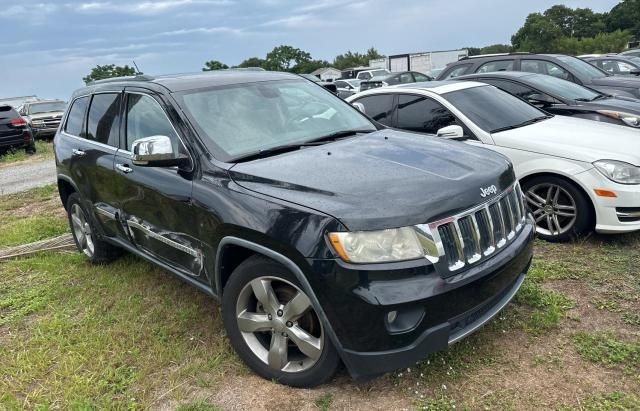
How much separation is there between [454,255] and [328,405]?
106 centimetres

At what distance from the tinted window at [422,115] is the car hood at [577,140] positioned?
585 millimetres

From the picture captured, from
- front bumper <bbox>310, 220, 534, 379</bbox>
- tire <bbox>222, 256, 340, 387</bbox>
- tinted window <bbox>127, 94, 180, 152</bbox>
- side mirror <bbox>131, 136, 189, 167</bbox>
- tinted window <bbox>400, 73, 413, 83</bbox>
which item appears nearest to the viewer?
front bumper <bbox>310, 220, 534, 379</bbox>

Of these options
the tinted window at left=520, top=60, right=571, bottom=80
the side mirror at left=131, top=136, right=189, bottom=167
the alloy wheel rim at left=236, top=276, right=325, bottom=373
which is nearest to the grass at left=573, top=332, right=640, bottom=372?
the alloy wheel rim at left=236, top=276, right=325, bottom=373

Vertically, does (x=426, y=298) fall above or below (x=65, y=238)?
above

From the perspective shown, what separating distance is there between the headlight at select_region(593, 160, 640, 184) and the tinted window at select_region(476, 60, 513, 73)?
589 cm

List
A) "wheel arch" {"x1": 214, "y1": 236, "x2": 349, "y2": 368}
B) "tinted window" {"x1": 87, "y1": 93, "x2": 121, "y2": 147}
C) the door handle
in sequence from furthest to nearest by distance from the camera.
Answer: "tinted window" {"x1": 87, "y1": 93, "x2": 121, "y2": 147} < the door handle < "wheel arch" {"x1": 214, "y1": 236, "x2": 349, "y2": 368}

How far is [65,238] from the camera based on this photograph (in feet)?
19.3

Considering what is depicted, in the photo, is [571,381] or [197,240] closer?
[571,381]

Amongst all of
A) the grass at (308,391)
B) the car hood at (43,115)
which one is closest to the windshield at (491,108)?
the grass at (308,391)

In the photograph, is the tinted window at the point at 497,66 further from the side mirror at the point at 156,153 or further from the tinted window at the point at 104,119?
the side mirror at the point at 156,153

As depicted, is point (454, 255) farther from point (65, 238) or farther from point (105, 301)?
point (65, 238)

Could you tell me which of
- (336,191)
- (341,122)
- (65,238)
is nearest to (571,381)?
(336,191)

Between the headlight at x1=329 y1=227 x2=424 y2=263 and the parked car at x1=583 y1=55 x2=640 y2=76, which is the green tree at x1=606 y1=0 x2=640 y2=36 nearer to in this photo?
the parked car at x1=583 y1=55 x2=640 y2=76

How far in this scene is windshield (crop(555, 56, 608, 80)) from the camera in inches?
368
